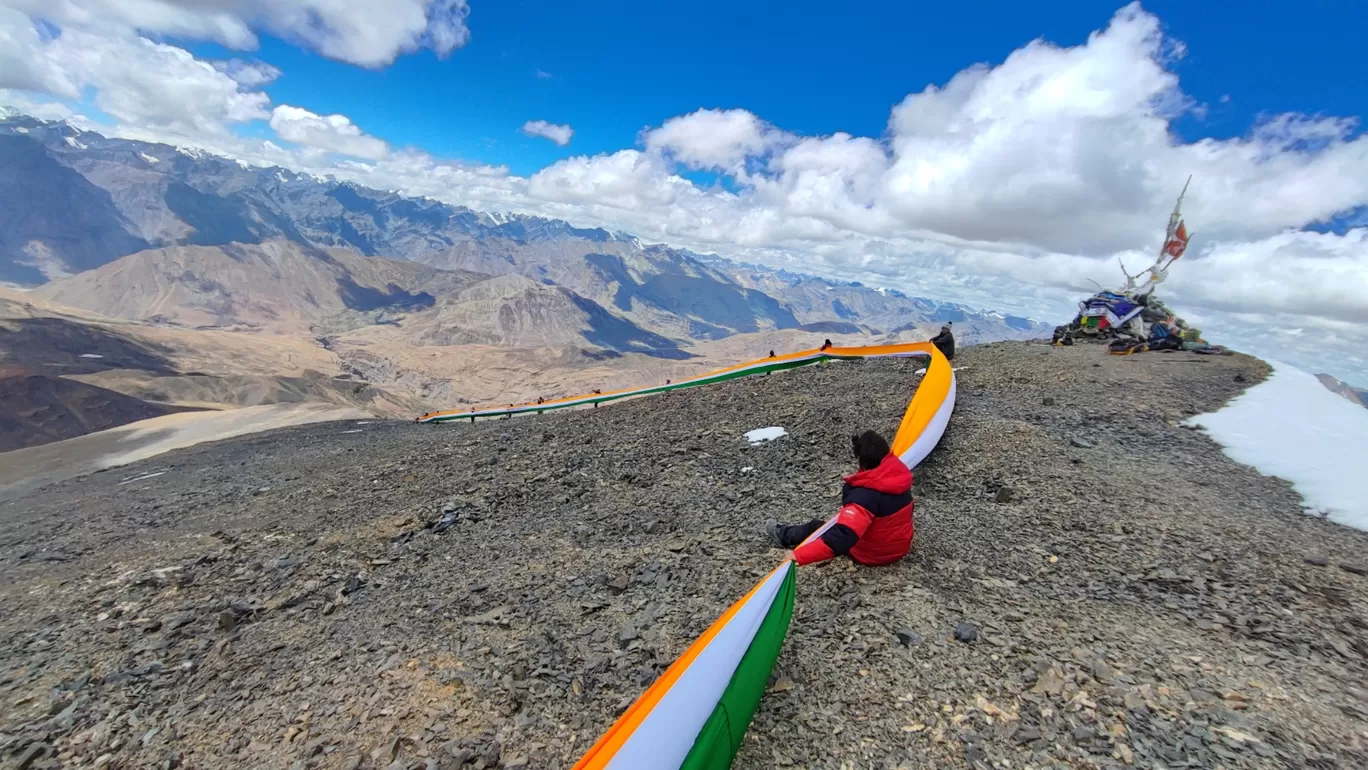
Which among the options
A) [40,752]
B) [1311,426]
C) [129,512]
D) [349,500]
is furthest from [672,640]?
[129,512]


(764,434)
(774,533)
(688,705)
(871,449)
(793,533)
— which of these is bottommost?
(764,434)

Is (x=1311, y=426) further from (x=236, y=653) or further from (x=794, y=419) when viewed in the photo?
(x=236, y=653)

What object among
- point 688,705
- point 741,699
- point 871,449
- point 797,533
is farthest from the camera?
point 797,533

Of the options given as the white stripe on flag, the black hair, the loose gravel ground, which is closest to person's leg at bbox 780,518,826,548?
the loose gravel ground

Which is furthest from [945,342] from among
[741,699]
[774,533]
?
[741,699]

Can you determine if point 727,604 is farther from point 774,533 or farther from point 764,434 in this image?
point 764,434

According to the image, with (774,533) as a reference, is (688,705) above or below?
above
